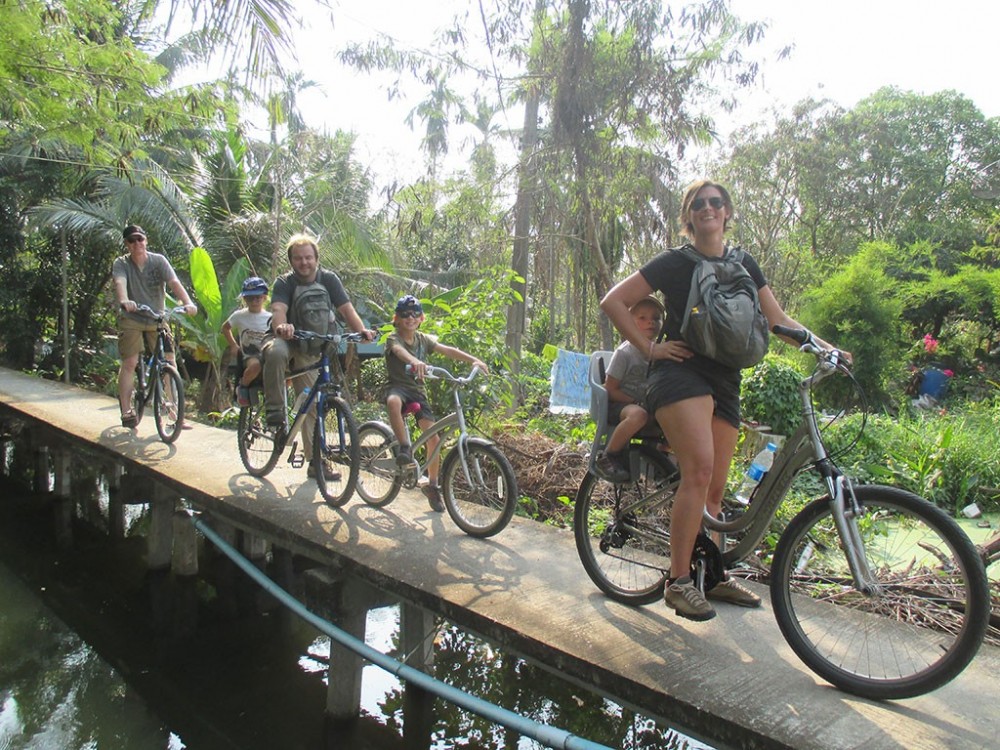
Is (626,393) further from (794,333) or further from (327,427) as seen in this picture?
(327,427)

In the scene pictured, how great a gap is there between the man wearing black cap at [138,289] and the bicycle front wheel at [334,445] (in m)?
2.04

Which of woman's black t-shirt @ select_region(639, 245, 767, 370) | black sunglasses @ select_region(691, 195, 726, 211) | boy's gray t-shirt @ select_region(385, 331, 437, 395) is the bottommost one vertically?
boy's gray t-shirt @ select_region(385, 331, 437, 395)

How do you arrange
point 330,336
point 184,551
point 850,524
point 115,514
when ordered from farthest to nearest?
point 115,514 → point 184,551 → point 330,336 → point 850,524

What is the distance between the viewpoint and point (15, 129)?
423 inches

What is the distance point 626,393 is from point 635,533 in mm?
627

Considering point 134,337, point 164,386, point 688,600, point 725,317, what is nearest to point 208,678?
point 164,386

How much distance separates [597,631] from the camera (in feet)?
9.92

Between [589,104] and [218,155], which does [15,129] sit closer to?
[218,155]

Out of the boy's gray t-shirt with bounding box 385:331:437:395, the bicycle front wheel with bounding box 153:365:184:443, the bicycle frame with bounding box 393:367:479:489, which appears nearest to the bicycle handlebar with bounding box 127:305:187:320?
the bicycle front wheel with bounding box 153:365:184:443

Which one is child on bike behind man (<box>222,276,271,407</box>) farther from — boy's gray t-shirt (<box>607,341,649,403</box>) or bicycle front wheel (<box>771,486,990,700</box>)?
bicycle front wheel (<box>771,486,990,700</box>)

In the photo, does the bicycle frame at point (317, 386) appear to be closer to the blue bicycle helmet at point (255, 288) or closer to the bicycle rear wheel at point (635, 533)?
the blue bicycle helmet at point (255, 288)

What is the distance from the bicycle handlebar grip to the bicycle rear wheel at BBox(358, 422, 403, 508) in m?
2.66

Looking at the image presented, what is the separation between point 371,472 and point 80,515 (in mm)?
5382

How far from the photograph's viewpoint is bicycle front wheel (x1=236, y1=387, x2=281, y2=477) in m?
5.50
